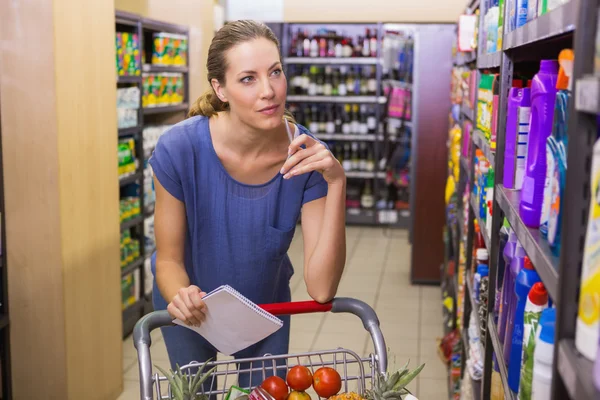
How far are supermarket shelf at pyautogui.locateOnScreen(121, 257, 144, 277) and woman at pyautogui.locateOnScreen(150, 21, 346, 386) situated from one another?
102 inches

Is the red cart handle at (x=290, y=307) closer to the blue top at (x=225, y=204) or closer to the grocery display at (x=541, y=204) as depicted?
the blue top at (x=225, y=204)

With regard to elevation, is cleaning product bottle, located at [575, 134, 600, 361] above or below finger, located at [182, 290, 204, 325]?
above

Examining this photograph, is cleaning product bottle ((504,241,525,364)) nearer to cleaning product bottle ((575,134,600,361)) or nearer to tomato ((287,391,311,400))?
tomato ((287,391,311,400))

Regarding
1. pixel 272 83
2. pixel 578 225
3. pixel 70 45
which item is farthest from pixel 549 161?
pixel 70 45

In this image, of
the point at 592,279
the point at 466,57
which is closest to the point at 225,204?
the point at 592,279

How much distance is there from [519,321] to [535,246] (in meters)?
0.42

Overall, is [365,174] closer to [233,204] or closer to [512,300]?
[233,204]

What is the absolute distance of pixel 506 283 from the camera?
198cm

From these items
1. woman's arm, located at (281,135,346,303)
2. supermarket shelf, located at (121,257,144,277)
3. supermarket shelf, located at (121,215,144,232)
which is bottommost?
supermarket shelf, located at (121,257,144,277)

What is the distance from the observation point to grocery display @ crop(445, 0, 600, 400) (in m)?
1.02

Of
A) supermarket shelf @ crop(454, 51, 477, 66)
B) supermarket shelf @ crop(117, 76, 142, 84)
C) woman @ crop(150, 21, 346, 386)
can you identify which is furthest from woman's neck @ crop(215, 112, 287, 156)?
supermarket shelf @ crop(117, 76, 142, 84)

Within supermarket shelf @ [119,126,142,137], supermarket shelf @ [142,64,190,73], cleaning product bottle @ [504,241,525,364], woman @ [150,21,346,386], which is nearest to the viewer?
cleaning product bottle @ [504,241,525,364]

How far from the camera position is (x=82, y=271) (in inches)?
136

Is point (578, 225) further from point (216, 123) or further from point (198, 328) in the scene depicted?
point (216, 123)
